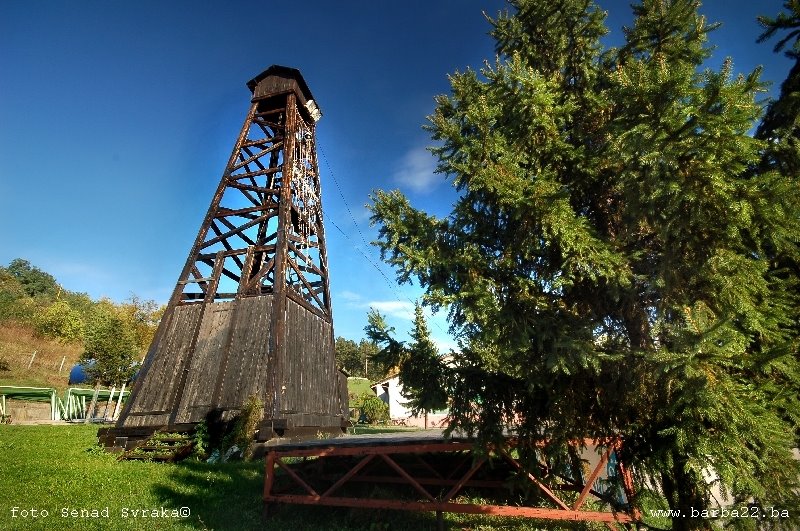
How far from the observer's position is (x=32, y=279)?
8331 cm

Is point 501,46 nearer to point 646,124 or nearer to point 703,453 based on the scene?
point 646,124

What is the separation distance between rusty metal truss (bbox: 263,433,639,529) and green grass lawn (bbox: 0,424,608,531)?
1.39 ft

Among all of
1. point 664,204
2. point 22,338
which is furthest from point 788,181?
point 22,338

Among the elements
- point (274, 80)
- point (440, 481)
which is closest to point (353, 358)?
point (274, 80)

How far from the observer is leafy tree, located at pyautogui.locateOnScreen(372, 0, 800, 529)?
11.7 ft

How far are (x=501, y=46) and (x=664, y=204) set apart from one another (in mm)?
4506

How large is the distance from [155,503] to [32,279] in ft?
349

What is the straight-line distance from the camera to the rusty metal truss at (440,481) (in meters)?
6.33

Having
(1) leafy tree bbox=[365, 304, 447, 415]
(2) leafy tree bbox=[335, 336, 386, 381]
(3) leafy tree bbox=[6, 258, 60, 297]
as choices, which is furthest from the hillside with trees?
(2) leafy tree bbox=[335, 336, 386, 381]

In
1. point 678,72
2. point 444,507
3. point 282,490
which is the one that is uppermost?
point 678,72

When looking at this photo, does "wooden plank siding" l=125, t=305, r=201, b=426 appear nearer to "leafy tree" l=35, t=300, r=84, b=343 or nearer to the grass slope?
the grass slope

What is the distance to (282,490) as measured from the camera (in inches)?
372

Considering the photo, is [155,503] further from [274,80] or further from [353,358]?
[353,358]

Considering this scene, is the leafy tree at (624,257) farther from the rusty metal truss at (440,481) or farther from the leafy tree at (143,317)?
the leafy tree at (143,317)
